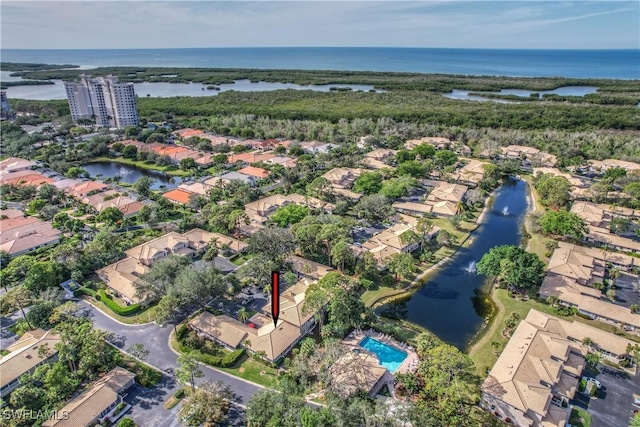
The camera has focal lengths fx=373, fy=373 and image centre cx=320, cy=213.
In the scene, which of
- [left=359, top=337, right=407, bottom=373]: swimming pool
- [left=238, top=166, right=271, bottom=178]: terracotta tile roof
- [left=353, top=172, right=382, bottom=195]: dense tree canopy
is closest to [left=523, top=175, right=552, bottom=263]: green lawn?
[left=353, top=172, right=382, bottom=195]: dense tree canopy

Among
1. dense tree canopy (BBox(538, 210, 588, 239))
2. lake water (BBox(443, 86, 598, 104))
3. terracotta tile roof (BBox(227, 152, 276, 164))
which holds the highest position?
lake water (BBox(443, 86, 598, 104))

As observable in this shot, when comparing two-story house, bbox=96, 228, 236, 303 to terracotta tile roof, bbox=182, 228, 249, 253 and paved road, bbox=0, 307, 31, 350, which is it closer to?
terracotta tile roof, bbox=182, 228, 249, 253

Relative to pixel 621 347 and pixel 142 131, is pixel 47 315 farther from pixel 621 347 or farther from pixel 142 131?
pixel 142 131

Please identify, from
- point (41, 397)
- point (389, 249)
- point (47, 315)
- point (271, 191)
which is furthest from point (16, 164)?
point (389, 249)

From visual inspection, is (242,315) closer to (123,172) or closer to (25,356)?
(25,356)

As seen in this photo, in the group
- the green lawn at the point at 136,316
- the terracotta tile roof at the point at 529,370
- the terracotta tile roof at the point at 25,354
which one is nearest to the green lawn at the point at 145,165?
the green lawn at the point at 136,316

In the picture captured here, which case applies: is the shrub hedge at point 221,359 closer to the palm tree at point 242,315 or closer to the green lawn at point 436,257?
the palm tree at point 242,315
